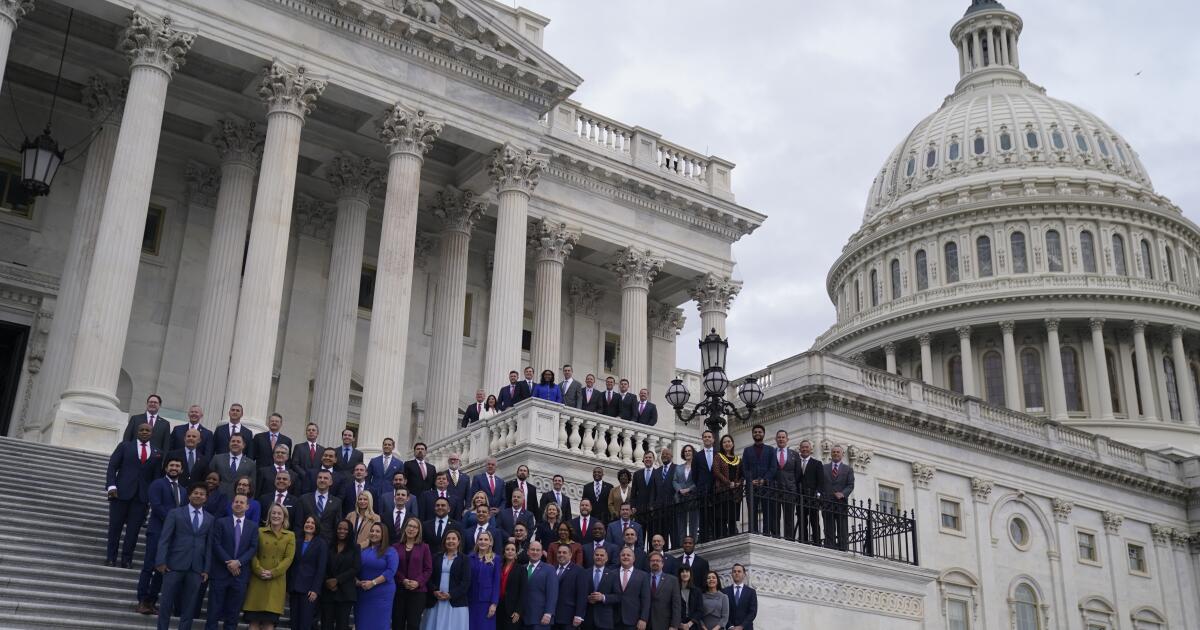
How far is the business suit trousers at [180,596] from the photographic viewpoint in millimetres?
12375

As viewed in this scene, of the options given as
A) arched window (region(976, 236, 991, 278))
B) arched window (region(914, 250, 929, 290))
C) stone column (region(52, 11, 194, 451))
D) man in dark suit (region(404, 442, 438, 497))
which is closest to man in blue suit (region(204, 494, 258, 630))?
man in dark suit (region(404, 442, 438, 497))

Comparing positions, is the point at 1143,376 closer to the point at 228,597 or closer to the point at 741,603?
the point at 741,603

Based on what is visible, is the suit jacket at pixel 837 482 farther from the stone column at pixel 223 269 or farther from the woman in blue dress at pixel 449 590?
the stone column at pixel 223 269

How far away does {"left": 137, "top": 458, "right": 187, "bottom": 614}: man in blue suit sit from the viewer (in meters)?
13.3

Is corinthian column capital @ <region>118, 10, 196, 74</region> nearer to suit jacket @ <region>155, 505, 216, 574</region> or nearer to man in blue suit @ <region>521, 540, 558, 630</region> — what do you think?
suit jacket @ <region>155, 505, 216, 574</region>

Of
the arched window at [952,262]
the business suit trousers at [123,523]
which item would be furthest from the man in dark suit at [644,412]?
the arched window at [952,262]

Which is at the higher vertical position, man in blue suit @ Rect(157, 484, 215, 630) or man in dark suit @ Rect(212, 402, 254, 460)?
man in dark suit @ Rect(212, 402, 254, 460)

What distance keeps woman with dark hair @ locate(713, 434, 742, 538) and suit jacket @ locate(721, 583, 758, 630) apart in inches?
70.5

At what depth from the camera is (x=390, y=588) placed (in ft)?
43.7

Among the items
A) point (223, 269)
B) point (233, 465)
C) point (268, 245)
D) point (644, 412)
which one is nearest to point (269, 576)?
point (233, 465)

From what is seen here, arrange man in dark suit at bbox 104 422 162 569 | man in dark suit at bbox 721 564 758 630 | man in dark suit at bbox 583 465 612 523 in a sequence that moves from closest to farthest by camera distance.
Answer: man in dark suit at bbox 104 422 162 569
man in dark suit at bbox 721 564 758 630
man in dark suit at bbox 583 465 612 523

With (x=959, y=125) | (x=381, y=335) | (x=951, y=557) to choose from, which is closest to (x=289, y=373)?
(x=381, y=335)

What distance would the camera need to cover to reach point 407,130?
89.8 ft

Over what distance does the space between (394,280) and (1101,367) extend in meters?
56.5
